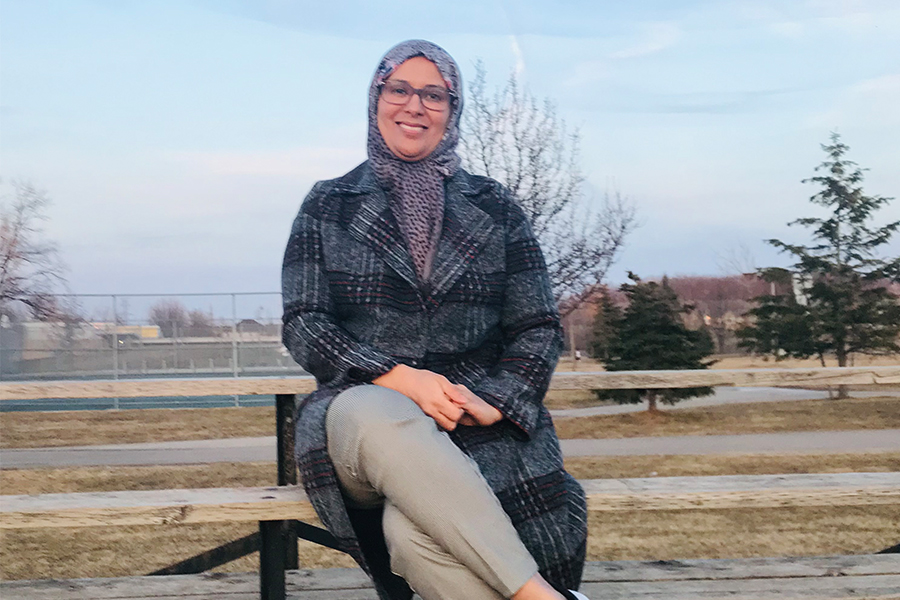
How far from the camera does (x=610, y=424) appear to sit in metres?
11.7

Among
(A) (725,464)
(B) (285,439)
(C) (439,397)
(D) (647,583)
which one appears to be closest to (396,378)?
(C) (439,397)

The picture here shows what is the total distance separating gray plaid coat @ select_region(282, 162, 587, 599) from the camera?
6.36ft

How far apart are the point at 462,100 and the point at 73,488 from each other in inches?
261

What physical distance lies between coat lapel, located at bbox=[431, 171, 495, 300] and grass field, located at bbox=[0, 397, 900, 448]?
8994 mm

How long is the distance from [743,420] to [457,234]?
10.8m

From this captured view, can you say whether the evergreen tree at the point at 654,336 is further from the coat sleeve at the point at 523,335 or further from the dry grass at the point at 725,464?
the coat sleeve at the point at 523,335

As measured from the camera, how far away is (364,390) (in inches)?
71.2

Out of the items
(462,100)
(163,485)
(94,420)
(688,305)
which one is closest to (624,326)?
(688,305)

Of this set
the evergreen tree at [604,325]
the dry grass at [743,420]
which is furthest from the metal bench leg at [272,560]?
the evergreen tree at [604,325]

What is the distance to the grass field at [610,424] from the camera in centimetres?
1147

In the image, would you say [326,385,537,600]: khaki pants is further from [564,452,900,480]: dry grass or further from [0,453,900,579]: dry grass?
[564,452,900,480]: dry grass

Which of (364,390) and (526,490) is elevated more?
(364,390)

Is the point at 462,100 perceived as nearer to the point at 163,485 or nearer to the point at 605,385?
the point at 605,385

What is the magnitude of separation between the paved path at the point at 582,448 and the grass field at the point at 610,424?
0.60 m
